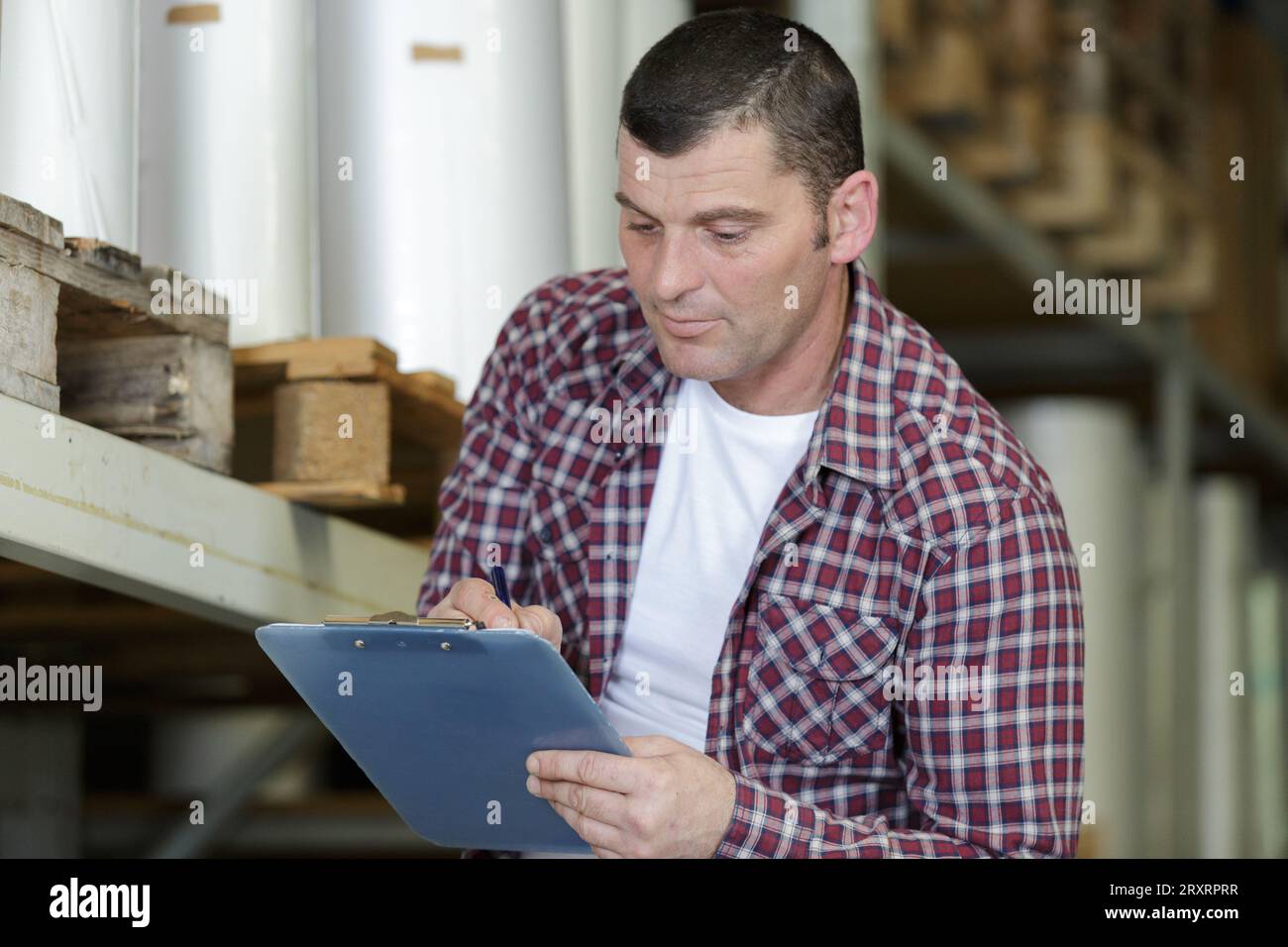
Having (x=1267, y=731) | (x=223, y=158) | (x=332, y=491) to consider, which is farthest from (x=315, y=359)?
(x=1267, y=731)

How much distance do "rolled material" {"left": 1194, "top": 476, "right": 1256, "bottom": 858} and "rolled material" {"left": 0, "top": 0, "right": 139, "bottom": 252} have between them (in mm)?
5344

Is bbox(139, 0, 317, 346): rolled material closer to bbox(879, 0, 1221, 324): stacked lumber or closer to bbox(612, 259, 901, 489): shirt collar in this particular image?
bbox(612, 259, 901, 489): shirt collar

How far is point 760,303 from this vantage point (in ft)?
7.39

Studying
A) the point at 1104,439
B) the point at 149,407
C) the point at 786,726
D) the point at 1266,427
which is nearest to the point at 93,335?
the point at 149,407

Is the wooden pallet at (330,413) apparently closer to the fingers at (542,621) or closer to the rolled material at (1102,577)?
the fingers at (542,621)

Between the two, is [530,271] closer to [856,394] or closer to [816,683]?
[856,394]

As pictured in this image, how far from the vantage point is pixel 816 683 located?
232 cm

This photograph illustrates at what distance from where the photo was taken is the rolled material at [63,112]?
230 centimetres

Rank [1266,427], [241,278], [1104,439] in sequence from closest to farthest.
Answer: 1. [241,278]
2. [1104,439]
3. [1266,427]

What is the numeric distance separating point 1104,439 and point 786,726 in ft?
11.6

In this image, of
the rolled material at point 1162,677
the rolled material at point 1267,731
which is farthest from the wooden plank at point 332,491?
the rolled material at point 1267,731

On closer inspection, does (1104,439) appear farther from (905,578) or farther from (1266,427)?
(905,578)

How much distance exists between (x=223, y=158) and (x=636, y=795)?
1376mm
